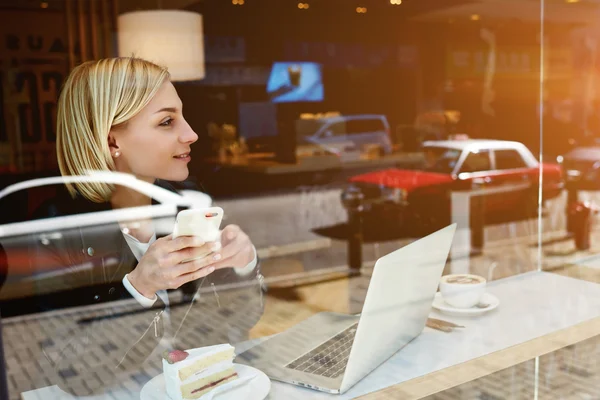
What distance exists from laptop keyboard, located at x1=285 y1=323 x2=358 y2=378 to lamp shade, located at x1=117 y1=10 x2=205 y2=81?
687 mm

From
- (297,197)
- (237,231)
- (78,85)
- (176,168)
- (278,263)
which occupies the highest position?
(78,85)

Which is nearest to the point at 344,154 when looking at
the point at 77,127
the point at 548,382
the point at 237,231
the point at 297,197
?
the point at 297,197

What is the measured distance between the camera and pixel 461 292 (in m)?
1.47

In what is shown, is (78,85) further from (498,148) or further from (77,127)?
(498,148)

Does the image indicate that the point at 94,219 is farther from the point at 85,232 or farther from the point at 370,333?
the point at 370,333

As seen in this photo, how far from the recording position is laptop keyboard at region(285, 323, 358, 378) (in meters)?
1.16

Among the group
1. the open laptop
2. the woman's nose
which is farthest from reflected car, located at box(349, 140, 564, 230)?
the woman's nose

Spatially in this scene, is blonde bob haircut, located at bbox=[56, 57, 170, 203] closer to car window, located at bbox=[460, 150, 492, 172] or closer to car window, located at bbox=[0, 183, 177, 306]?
car window, located at bbox=[0, 183, 177, 306]

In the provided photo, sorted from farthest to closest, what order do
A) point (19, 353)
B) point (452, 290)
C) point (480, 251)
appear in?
point (480, 251) → point (19, 353) → point (452, 290)

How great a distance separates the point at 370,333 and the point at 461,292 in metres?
0.47

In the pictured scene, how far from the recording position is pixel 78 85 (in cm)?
121

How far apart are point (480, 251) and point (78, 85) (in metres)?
4.61

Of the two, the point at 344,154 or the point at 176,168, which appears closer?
the point at 176,168

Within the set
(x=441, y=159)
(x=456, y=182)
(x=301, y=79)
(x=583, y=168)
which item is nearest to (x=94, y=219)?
(x=301, y=79)
